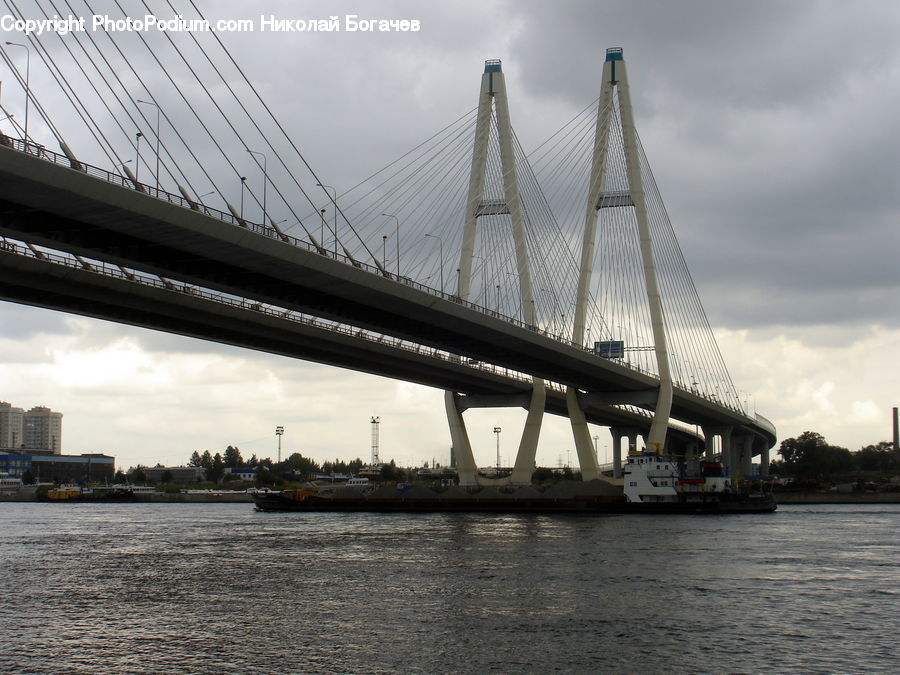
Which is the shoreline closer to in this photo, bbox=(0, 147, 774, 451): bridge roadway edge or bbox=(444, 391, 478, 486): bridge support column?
bbox=(444, 391, 478, 486): bridge support column

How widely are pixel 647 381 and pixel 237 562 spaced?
43.3 m

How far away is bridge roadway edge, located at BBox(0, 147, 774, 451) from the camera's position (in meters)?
30.0

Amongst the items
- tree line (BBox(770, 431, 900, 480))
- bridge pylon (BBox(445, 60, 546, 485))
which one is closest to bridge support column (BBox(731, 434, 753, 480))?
tree line (BBox(770, 431, 900, 480))

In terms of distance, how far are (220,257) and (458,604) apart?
672 inches

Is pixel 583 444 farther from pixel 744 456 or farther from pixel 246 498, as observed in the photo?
pixel 246 498

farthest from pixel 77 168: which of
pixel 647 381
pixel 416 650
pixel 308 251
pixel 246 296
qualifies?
pixel 647 381

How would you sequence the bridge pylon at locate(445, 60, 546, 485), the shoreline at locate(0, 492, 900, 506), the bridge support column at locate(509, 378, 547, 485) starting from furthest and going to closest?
the shoreline at locate(0, 492, 900, 506) → the bridge support column at locate(509, 378, 547, 485) → the bridge pylon at locate(445, 60, 546, 485)

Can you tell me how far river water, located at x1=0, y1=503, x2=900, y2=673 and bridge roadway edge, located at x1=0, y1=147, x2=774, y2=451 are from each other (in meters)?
11.0

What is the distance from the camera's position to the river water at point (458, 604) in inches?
805

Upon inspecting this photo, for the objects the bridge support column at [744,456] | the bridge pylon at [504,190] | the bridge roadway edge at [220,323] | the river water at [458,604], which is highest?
the bridge pylon at [504,190]

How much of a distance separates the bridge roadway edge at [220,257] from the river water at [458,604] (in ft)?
36.2

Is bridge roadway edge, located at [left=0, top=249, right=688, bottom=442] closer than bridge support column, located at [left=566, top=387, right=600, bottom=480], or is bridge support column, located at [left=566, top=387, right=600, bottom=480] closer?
bridge roadway edge, located at [left=0, top=249, right=688, bottom=442]

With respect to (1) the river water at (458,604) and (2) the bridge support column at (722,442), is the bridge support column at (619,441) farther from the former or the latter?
(1) the river water at (458,604)

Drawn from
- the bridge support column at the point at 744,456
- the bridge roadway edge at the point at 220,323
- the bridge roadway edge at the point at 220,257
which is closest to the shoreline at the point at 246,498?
the bridge support column at the point at 744,456
